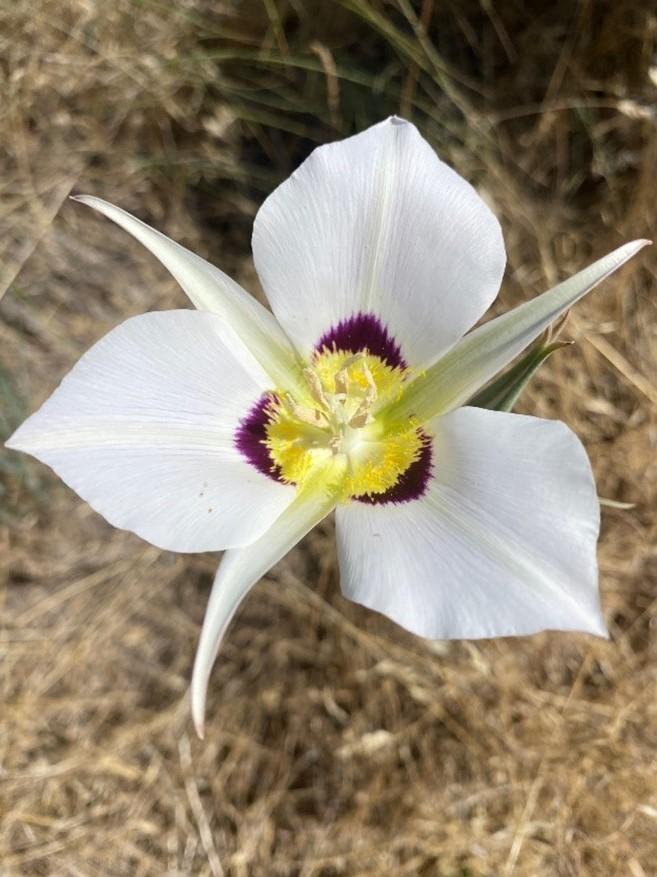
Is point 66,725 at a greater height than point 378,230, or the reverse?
point 378,230

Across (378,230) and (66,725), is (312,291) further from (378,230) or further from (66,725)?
(66,725)

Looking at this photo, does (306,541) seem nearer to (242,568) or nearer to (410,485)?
(410,485)

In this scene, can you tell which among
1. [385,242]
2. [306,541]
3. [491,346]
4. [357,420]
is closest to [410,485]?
[357,420]

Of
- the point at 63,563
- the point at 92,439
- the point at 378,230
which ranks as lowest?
the point at 63,563

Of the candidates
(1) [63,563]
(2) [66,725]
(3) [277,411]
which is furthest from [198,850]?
(3) [277,411]

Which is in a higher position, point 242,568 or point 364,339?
point 364,339

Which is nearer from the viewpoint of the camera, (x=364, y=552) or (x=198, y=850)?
(x=364, y=552)
